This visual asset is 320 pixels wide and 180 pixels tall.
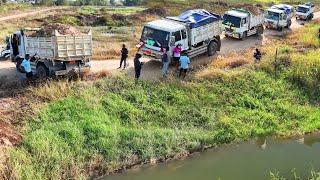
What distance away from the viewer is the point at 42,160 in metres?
18.1

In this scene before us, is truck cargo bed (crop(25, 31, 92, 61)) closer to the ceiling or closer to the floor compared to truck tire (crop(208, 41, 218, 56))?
closer to the ceiling

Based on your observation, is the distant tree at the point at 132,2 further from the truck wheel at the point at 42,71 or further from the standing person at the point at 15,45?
the truck wheel at the point at 42,71

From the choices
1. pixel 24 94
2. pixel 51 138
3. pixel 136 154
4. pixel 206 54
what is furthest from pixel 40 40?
pixel 206 54

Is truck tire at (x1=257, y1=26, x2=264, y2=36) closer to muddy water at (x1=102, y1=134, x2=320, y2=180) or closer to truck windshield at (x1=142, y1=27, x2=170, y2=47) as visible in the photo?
truck windshield at (x1=142, y1=27, x2=170, y2=47)

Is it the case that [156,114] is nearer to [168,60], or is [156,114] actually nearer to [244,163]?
[168,60]

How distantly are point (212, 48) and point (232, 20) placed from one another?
4.72 metres

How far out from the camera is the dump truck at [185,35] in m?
25.5

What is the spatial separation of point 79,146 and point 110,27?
2048cm

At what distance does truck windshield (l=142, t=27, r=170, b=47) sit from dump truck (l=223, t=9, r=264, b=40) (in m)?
8.77

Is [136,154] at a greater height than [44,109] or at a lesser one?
lesser

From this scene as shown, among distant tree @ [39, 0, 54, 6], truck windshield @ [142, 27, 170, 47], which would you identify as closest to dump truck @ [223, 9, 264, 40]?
truck windshield @ [142, 27, 170, 47]

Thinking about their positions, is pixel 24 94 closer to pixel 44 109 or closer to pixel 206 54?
pixel 44 109

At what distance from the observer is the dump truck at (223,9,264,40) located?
32906 millimetres

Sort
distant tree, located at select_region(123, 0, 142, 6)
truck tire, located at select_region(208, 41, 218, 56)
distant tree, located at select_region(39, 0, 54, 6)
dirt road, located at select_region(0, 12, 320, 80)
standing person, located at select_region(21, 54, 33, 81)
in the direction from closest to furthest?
1. standing person, located at select_region(21, 54, 33, 81)
2. dirt road, located at select_region(0, 12, 320, 80)
3. truck tire, located at select_region(208, 41, 218, 56)
4. distant tree, located at select_region(39, 0, 54, 6)
5. distant tree, located at select_region(123, 0, 142, 6)
